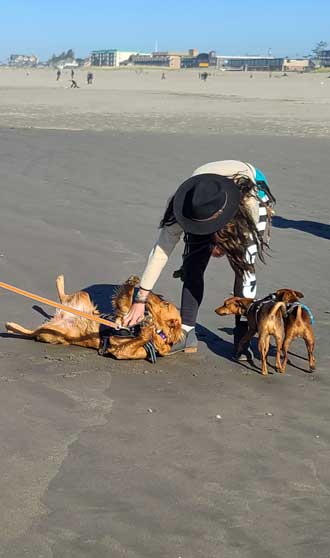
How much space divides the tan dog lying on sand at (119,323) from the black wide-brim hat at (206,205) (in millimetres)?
735

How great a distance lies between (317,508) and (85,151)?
43.1ft

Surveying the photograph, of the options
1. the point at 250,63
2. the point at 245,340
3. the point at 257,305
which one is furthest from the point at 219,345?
the point at 250,63

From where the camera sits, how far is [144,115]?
26656mm

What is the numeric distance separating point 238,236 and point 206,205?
38 cm

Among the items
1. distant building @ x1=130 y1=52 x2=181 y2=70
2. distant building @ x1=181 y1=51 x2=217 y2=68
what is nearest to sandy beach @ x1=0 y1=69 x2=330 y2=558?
distant building @ x1=130 y1=52 x2=181 y2=70

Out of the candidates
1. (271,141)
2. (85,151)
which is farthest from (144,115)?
(85,151)

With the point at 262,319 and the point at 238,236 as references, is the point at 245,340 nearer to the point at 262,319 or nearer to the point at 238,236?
the point at 262,319

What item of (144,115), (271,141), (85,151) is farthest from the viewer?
(144,115)

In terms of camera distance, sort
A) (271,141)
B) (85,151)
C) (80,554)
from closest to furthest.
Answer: (80,554)
(85,151)
(271,141)

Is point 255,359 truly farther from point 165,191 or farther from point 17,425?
point 165,191

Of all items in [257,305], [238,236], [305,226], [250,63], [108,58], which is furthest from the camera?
[108,58]

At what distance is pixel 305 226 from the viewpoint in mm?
9695

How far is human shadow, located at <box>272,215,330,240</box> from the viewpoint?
9.44 metres

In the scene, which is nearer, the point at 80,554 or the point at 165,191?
the point at 80,554
